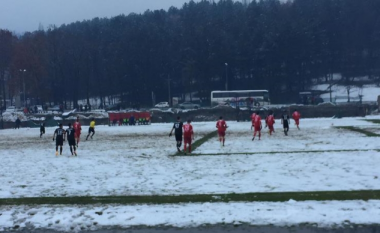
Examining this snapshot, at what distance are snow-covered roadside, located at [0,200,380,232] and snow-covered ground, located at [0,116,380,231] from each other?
0.08ft

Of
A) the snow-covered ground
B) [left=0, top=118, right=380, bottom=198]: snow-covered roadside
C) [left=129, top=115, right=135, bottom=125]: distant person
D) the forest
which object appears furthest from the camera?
the forest

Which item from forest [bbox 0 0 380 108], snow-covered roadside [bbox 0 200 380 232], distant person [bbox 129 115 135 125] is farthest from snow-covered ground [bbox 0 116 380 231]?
forest [bbox 0 0 380 108]

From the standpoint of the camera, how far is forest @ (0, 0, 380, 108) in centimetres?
8606

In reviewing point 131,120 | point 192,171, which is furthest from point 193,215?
point 131,120

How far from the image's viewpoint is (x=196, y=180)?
47.9 ft

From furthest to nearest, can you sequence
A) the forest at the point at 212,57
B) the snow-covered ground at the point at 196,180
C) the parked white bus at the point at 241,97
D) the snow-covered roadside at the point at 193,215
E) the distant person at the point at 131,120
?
the forest at the point at 212,57, the parked white bus at the point at 241,97, the distant person at the point at 131,120, the snow-covered ground at the point at 196,180, the snow-covered roadside at the point at 193,215

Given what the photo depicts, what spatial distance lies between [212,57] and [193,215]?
75778 mm

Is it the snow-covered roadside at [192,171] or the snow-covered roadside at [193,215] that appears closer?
the snow-covered roadside at [193,215]

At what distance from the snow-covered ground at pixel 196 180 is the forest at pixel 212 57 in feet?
199

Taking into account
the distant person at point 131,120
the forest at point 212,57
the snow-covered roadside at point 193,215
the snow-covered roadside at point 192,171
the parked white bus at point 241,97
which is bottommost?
the snow-covered roadside at point 193,215

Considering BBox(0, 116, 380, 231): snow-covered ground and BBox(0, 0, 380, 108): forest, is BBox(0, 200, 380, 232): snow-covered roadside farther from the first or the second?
BBox(0, 0, 380, 108): forest

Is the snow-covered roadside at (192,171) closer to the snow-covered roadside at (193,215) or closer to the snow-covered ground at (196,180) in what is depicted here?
the snow-covered ground at (196,180)

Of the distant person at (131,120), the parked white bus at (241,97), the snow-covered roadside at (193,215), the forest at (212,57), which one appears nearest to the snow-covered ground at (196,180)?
the snow-covered roadside at (193,215)

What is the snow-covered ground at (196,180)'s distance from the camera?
10.1m
